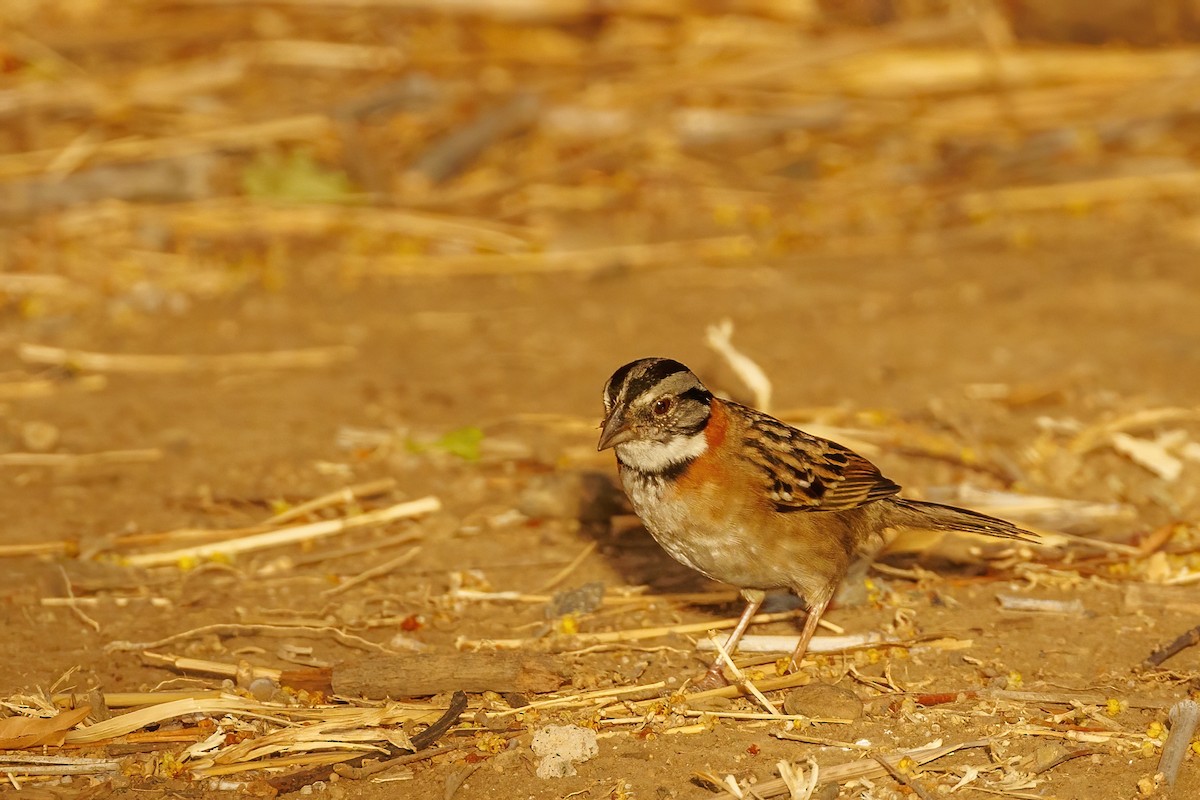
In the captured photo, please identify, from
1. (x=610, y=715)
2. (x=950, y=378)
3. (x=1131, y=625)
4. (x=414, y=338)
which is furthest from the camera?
(x=414, y=338)

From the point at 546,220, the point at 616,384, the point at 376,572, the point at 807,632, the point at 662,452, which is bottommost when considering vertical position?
the point at 376,572

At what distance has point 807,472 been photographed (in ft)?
15.6

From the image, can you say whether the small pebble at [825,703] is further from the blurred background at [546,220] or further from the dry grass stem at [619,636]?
the blurred background at [546,220]

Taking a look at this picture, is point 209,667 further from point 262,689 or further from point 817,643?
point 817,643

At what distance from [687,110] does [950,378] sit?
3.86m

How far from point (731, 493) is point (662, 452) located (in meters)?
0.25

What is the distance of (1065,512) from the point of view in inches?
220

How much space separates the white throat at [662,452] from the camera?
463 cm

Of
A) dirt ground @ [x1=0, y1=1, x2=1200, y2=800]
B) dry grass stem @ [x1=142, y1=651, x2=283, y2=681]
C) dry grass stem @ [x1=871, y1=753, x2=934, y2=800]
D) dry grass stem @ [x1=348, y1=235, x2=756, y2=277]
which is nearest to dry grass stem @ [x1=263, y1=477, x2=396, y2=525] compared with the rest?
dirt ground @ [x1=0, y1=1, x2=1200, y2=800]

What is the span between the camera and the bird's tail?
4.81m

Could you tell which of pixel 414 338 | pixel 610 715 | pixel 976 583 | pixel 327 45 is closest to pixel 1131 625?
pixel 976 583

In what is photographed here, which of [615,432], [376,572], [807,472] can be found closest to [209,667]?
[376,572]

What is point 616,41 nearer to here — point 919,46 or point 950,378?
point 919,46

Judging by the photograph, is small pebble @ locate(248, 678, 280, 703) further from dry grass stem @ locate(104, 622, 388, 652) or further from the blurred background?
the blurred background
